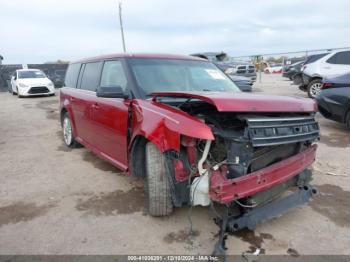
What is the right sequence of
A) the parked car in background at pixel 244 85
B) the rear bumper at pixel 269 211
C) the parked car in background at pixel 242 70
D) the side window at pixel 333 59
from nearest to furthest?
1. the rear bumper at pixel 269 211
2. the parked car in background at pixel 244 85
3. the side window at pixel 333 59
4. the parked car in background at pixel 242 70

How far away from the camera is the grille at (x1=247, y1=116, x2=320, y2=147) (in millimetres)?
2732

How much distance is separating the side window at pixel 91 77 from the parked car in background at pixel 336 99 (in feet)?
16.7

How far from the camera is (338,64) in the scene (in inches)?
451

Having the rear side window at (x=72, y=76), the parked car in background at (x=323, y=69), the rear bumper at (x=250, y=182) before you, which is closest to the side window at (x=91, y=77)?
the rear side window at (x=72, y=76)

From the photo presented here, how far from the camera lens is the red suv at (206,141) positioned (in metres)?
2.77

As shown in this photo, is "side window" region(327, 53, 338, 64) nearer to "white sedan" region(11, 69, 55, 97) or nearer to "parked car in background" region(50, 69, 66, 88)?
"white sedan" region(11, 69, 55, 97)

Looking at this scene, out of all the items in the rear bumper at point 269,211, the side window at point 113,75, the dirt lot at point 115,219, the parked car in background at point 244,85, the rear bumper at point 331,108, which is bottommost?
the dirt lot at point 115,219

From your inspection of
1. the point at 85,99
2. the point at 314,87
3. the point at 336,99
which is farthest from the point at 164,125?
the point at 314,87

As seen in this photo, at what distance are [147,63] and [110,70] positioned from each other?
24.1 inches

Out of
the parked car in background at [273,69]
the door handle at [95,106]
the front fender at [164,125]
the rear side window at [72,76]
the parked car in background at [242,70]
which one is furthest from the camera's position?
the parked car in background at [273,69]

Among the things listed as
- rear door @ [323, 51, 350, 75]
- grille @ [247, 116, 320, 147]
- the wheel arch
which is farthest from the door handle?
rear door @ [323, 51, 350, 75]

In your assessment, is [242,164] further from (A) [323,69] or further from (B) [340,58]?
(B) [340,58]

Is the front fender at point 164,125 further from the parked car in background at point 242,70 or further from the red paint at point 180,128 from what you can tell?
the parked car in background at point 242,70

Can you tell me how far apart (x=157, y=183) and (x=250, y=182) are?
0.94 m
